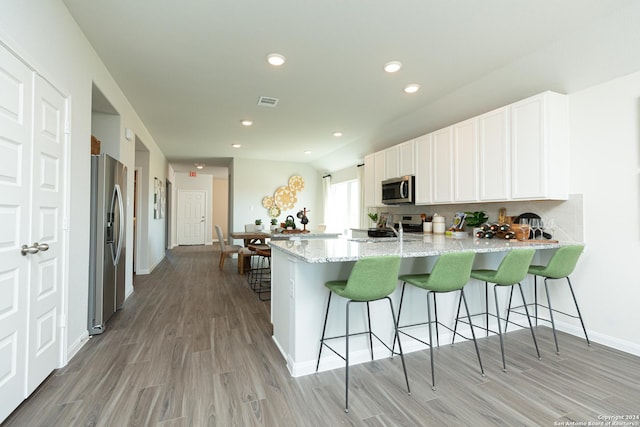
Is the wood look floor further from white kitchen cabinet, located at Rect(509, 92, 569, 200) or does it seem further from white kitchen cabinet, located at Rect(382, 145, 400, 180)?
white kitchen cabinet, located at Rect(382, 145, 400, 180)

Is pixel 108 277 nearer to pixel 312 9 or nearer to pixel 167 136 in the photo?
pixel 312 9

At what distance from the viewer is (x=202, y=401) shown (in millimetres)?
1855

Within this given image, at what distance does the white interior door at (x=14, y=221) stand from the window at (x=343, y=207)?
6187 mm

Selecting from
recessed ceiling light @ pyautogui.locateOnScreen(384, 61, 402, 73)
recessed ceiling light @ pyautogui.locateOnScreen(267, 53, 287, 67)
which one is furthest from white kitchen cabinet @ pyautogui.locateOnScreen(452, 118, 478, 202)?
recessed ceiling light @ pyautogui.locateOnScreen(267, 53, 287, 67)

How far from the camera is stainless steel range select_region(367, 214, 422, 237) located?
4363mm

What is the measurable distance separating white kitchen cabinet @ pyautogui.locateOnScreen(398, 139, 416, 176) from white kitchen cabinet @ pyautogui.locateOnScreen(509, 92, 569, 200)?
1596 millimetres

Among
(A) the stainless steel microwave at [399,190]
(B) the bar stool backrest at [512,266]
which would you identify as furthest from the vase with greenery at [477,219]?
(B) the bar stool backrest at [512,266]

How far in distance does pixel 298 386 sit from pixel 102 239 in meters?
2.23

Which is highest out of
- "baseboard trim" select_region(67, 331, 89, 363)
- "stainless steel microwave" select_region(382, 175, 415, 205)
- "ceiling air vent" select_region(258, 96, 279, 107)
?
"ceiling air vent" select_region(258, 96, 279, 107)

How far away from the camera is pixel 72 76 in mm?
2354

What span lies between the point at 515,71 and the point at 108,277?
14.4 feet

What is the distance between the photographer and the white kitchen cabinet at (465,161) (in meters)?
3.46

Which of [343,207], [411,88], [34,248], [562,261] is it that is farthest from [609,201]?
[343,207]

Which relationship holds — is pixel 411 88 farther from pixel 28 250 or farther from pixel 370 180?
pixel 28 250
